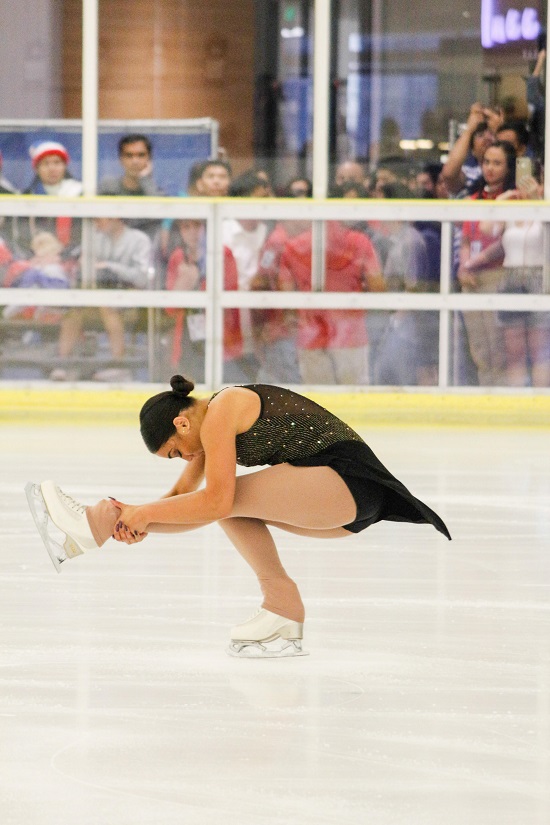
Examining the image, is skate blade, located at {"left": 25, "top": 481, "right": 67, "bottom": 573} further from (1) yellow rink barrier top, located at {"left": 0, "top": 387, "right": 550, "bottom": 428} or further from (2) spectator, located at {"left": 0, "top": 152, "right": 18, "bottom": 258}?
(2) spectator, located at {"left": 0, "top": 152, "right": 18, "bottom": 258}

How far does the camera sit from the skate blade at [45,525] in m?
2.67

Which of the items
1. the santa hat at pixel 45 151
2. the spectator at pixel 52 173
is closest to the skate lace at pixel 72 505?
the spectator at pixel 52 173

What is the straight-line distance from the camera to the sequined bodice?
2.72m

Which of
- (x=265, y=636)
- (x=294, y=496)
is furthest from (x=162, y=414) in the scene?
(x=265, y=636)

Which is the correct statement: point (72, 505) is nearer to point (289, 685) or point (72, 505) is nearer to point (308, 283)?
point (289, 685)

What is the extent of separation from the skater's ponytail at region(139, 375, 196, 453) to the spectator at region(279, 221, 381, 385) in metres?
4.64

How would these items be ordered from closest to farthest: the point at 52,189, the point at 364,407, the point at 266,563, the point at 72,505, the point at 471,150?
the point at 72,505
the point at 266,563
the point at 364,407
the point at 52,189
the point at 471,150

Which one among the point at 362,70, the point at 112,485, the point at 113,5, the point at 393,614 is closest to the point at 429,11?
the point at 362,70

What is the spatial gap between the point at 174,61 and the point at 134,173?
751mm

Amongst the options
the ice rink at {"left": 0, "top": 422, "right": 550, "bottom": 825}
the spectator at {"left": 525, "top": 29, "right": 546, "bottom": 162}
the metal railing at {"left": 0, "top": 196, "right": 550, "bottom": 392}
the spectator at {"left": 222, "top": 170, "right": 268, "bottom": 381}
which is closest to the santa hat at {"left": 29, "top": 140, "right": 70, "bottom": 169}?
the metal railing at {"left": 0, "top": 196, "right": 550, "bottom": 392}

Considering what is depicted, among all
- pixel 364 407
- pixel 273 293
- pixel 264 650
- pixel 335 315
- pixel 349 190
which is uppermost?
pixel 349 190

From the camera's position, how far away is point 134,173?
25.0 feet

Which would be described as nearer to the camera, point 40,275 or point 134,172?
point 40,275

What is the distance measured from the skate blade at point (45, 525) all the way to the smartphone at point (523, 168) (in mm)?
5457
